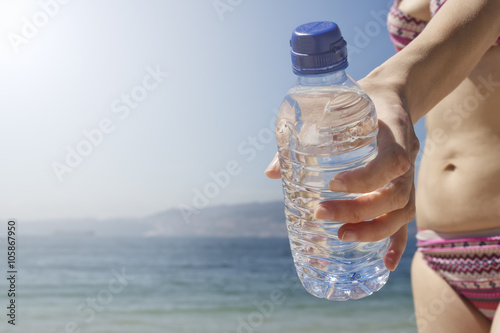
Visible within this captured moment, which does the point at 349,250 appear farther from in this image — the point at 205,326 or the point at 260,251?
the point at 260,251

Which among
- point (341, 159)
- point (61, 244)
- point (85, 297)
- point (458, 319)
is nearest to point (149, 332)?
point (85, 297)

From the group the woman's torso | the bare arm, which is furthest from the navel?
the bare arm

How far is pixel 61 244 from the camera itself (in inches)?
857

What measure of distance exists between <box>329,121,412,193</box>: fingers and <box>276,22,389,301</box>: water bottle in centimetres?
11

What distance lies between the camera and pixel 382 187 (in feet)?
3.03

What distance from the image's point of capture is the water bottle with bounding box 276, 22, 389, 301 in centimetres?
92

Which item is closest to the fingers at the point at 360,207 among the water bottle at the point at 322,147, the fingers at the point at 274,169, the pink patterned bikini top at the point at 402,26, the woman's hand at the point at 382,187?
the woman's hand at the point at 382,187

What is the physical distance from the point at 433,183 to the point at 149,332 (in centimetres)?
845

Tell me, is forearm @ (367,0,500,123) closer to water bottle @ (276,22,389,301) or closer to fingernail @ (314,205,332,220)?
water bottle @ (276,22,389,301)

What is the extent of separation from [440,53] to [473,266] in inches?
33.5

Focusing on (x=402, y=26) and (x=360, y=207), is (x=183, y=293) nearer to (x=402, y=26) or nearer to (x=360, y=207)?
(x=402, y=26)

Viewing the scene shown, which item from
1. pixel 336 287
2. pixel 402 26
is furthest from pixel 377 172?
pixel 402 26

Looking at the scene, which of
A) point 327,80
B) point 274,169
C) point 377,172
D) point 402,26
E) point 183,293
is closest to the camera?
point 377,172

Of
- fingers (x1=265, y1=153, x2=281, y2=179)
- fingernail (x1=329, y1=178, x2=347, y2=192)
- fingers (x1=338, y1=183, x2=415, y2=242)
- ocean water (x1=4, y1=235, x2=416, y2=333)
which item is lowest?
ocean water (x1=4, y1=235, x2=416, y2=333)
